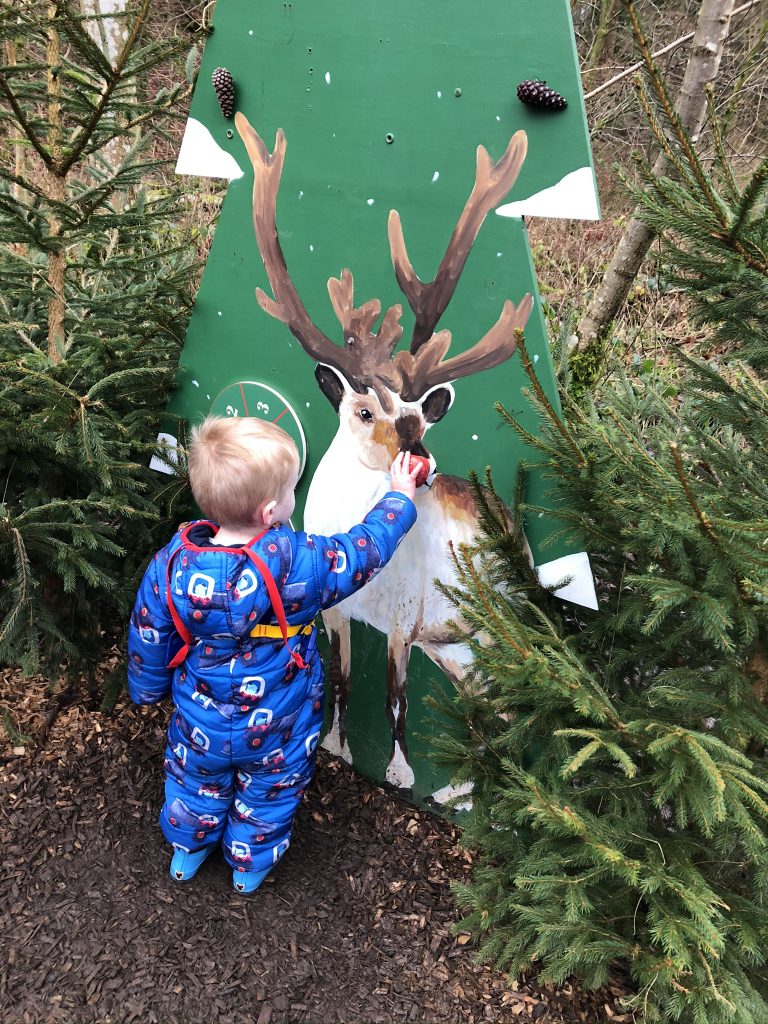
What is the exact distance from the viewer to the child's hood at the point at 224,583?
6.01 feet

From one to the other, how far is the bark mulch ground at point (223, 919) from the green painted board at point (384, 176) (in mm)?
359

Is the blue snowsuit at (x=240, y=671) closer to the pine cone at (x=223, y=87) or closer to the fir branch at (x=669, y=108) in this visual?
the fir branch at (x=669, y=108)

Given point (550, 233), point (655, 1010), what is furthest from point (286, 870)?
point (550, 233)

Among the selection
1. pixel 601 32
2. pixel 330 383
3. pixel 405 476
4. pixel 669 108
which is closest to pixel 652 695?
pixel 405 476

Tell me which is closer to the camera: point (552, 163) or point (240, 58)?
point (552, 163)

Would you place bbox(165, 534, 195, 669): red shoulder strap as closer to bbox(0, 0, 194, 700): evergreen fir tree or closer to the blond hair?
the blond hair

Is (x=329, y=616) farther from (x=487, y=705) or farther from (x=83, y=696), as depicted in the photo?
(x=83, y=696)

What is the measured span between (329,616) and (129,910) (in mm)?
1211

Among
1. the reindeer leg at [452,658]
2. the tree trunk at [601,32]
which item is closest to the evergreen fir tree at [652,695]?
the reindeer leg at [452,658]

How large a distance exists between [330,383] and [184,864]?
1.79 metres

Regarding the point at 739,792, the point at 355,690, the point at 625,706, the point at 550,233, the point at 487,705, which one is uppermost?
the point at 550,233

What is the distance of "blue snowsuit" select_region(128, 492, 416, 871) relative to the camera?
6.15ft

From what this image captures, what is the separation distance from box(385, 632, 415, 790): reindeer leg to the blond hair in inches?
34.4

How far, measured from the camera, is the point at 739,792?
1360 millimetres
